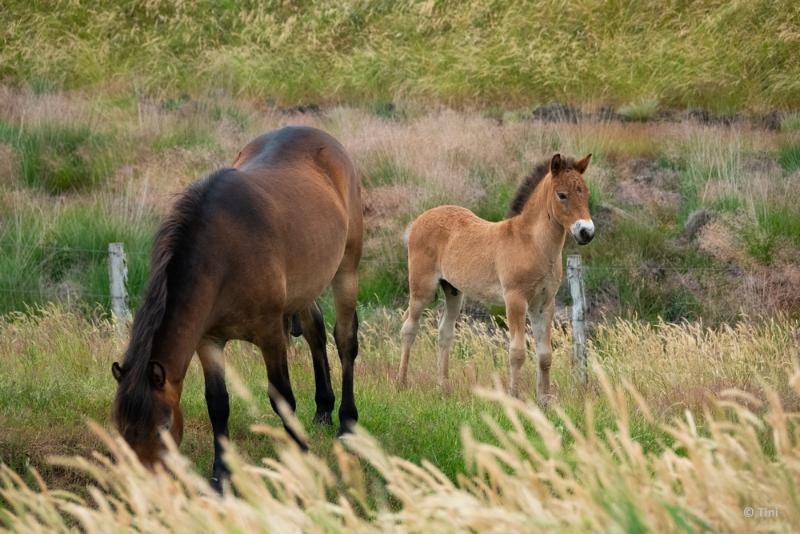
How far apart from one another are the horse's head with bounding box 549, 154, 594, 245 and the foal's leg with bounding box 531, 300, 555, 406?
794 mm

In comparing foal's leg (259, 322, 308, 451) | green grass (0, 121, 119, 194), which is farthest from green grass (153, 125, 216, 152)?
foal's leg (259, 322, 308, 451)

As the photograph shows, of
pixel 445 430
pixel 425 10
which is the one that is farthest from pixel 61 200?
pixel 425 10

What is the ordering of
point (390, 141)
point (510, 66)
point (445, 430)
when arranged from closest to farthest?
point (445, 430) → point (390, 141) → point (510, 66)

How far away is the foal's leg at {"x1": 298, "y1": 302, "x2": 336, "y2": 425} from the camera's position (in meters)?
8.16

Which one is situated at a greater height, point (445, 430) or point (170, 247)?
point (170, 247)

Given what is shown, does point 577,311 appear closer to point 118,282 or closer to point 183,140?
point 118,282

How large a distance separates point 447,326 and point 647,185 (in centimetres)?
661

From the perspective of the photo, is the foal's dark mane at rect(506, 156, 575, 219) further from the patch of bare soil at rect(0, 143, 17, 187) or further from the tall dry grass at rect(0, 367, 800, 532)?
the patch of bare soil at rect(0, 143, 17, 187)

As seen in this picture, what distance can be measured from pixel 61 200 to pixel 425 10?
1302 cm

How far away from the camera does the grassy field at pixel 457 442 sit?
2758mm

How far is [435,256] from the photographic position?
1023 centimetres

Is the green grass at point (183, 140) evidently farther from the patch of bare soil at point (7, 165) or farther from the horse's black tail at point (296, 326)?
the horse's black tail at point (296, 326)

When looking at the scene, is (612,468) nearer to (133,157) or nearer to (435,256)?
Answer: (435,256)

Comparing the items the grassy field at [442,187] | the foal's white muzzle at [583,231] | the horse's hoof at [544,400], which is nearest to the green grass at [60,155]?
the grassy field at [442,187]
